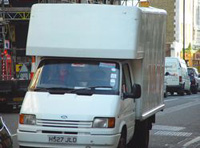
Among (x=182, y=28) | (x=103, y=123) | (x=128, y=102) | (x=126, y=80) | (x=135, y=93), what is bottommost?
(x=182, y=28)

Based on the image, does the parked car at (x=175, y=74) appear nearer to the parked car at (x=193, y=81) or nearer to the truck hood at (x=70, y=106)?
the parked car at (x=193, y=81)

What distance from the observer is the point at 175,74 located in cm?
3897

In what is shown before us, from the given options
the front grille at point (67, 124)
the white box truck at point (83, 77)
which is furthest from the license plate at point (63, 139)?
the front grille at point (67, 124)

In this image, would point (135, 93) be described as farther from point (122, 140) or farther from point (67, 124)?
point (67, 124)

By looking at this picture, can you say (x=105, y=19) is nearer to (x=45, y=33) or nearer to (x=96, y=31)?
(x=96, y=31)

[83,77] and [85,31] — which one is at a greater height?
[85,31]

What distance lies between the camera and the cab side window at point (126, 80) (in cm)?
1031

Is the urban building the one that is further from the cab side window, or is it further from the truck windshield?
the truck windshield

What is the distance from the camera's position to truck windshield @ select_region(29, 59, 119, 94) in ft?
32.6

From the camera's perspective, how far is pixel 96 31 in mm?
10141

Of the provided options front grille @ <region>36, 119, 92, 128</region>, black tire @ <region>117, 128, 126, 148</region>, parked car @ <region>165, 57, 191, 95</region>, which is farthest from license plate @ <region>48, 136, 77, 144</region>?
parked car @ <region>165, 57, 191, 95</region>

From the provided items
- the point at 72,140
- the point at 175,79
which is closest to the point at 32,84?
the point at 72,140

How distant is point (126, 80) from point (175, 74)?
28.7 metres

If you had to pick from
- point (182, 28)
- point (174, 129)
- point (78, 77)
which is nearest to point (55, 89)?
point (78, 77)
